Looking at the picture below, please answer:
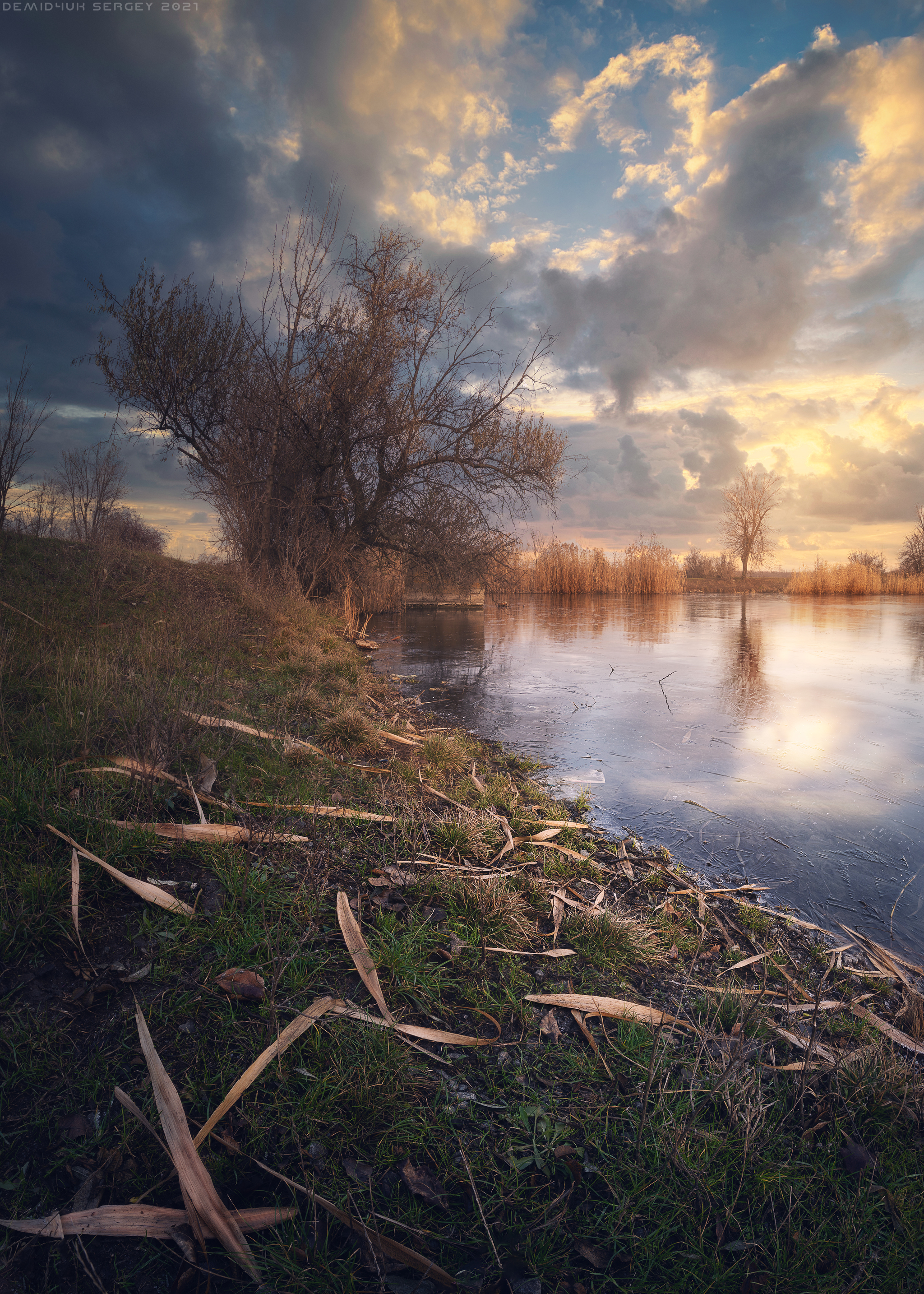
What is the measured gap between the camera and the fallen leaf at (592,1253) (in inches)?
54.0

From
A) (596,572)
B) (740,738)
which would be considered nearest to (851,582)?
(596,572)

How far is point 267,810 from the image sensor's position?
3.17 metres

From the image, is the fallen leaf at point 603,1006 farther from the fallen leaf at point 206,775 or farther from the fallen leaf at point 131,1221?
the fallen leaf at point 206,775

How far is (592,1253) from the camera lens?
1387 millimetres

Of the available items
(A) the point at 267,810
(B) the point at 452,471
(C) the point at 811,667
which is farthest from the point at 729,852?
(B) the point at 452,471

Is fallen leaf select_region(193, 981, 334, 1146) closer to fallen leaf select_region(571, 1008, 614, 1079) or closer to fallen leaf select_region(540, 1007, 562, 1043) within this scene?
fallen leaf select_region(540, 1007, 562, 1043)

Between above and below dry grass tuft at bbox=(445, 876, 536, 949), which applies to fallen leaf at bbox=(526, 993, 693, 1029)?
below

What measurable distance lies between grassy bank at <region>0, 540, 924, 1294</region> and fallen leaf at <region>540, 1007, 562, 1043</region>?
0.04ft

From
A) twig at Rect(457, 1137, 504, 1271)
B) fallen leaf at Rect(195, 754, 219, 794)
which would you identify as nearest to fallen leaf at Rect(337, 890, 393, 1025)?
twig at Rect(457, 1137, 504, 1271)

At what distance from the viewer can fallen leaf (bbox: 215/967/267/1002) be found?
1.95 m

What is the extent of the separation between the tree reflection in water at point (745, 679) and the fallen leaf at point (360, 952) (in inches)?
243

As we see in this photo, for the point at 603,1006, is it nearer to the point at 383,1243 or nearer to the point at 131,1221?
the point at 383,1243

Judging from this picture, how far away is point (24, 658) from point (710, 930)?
559 centimetres

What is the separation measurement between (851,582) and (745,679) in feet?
117
